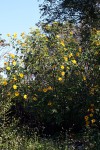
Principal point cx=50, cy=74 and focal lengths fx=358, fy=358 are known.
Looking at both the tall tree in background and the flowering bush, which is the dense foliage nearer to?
the flowering bush

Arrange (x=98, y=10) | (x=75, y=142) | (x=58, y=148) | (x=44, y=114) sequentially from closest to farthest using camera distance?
1. (x=58, y=148)
2. (x=75, y=142)
3. (x=44, y=114)
4. (x=98, y=10)

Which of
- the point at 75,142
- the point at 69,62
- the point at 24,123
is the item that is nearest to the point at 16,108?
the point at 24,123

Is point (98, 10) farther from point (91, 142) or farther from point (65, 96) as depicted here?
point (91, 142)

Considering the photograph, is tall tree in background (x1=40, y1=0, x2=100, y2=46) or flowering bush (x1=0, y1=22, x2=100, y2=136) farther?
tall tree in background (x1=40, y1=0, x2=100, y2=46)

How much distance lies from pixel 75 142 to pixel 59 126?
1576mm

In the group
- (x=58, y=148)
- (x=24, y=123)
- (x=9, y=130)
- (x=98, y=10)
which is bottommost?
(x=58, y=148)

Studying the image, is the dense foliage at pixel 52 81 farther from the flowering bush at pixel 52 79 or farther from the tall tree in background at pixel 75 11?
the tall tree in background at pixel 75 11

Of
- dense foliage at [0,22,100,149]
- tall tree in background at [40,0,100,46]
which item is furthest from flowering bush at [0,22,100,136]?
tall tree in background at [40,0,100,46]

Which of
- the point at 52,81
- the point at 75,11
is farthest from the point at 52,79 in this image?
the point at 75,11

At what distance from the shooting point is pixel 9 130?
7961 millimetres

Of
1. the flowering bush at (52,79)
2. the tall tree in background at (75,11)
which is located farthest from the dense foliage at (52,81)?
the tall tree in background at (75,11)

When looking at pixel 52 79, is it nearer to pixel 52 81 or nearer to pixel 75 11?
pixel 52 81

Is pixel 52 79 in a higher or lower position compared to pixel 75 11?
lower

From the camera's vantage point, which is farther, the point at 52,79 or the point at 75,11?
the point at 75,11
